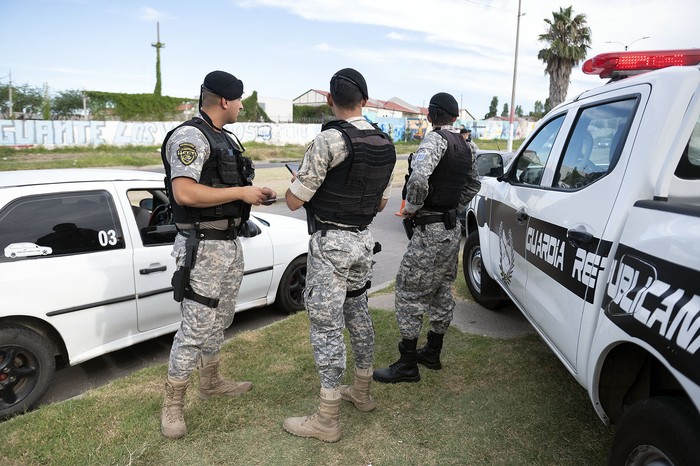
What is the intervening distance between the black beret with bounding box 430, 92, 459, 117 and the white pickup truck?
Answer: 678mm

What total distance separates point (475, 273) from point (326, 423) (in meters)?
2.81

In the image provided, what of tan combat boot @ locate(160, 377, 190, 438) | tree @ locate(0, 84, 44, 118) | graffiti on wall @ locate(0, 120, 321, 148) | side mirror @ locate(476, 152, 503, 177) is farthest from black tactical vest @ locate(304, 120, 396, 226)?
tree @ locate(0, 84, 44, 118)

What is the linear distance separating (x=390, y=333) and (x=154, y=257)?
1.97m

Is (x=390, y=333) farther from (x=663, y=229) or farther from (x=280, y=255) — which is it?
(x=663, y=229)

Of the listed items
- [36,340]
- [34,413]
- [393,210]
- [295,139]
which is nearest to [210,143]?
[36,340]

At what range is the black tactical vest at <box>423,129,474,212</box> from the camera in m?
3.27

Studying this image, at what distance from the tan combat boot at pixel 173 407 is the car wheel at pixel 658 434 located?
6.96 feet

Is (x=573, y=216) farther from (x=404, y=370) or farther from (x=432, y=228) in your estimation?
(x=404, y=370)

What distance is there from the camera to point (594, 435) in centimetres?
273

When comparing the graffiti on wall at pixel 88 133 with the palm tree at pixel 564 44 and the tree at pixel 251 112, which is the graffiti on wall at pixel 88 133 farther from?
the palm tree at pixel 564 44

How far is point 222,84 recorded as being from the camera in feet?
9.11

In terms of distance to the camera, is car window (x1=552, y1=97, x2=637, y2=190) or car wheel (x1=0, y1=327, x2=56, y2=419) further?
car wheel (x1=0, y1=327, x2=56, y2=419)

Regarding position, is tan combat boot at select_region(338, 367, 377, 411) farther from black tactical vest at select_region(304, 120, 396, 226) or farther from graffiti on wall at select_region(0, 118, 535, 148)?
graffiti on wall at select_region(0, 118, 535, 148)

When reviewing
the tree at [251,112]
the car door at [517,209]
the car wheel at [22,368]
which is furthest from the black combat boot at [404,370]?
the tree at [251,112]
